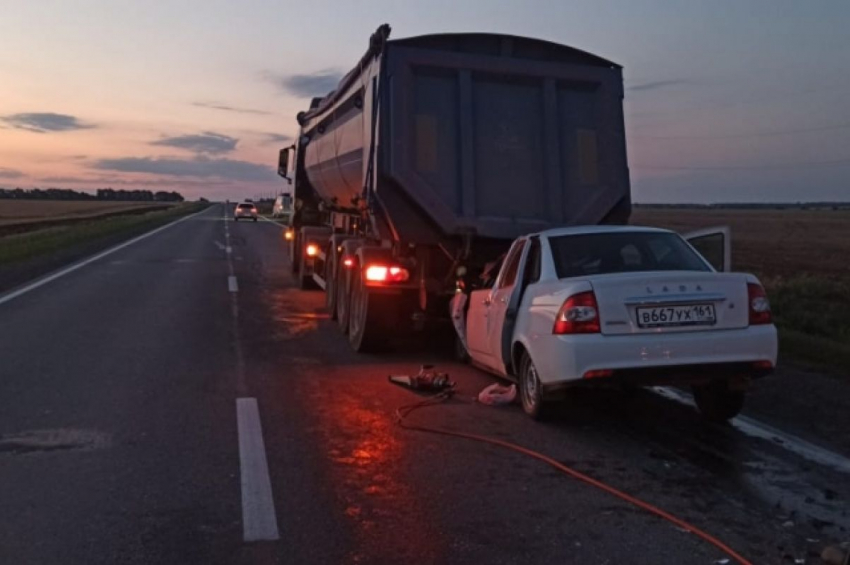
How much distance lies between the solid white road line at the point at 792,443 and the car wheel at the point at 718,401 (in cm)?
12

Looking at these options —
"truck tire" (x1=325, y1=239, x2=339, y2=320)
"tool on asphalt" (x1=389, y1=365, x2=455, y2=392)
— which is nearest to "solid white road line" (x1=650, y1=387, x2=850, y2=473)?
"tool on asphalt" (x1=389, y1=365, x2=455, y2=392)

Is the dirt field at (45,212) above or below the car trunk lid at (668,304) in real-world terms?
above

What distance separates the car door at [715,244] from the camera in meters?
8.79

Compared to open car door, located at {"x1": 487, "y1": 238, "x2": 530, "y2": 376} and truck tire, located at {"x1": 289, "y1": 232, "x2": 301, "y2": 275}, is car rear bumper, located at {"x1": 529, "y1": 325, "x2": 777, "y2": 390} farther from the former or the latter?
truck tire, located at {"x1": 289, "y1": 232, "x2": 301, "y2": 275}

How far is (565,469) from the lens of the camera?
20.5ft

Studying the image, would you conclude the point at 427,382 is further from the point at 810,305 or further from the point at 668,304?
the point at 810,305

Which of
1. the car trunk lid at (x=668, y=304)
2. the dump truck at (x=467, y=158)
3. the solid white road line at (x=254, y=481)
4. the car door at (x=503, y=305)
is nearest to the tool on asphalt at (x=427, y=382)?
the car door at (x=503, y=305)

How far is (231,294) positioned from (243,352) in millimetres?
6861

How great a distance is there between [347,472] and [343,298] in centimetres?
678

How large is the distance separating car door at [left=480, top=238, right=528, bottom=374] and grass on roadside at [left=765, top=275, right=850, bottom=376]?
3.70 metres

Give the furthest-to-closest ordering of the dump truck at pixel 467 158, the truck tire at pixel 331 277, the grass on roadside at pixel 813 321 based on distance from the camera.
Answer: the truck tire at pixel 331 277 < the grass on roadside at pixel 813 321 < the dump truck at pixel 467 158

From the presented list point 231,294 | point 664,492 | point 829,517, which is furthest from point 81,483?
point 231,294

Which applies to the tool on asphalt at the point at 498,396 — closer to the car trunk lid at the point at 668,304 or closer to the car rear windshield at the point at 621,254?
the car rear windshield at the point at 621,254

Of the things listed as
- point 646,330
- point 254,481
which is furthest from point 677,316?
point 254,481
